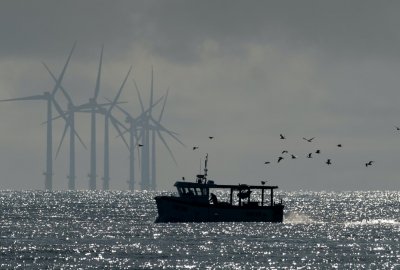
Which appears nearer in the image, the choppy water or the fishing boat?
the choppy water

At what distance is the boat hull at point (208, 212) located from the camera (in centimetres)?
15325

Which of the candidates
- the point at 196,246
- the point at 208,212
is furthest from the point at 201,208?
the point at 196,246

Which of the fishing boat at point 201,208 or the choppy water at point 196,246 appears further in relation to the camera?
the fishing boat at point 201,208

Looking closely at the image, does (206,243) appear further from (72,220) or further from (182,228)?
(72,220)

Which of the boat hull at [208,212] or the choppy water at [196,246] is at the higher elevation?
the boat hull at [208,212]

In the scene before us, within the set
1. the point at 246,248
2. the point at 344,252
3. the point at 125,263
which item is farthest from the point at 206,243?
the point at 125,263

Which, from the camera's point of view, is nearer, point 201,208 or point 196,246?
point 196,246

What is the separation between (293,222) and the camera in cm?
17325

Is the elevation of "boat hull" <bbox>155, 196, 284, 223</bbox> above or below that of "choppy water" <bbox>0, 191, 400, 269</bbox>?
above

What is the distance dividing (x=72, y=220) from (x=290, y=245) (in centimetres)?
5814

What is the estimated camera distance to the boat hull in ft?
503

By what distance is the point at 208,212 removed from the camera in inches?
6102

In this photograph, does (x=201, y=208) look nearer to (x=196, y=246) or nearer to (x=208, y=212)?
(x=208, y=212)

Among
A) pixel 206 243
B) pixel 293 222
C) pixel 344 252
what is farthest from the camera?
pixel 293 222
